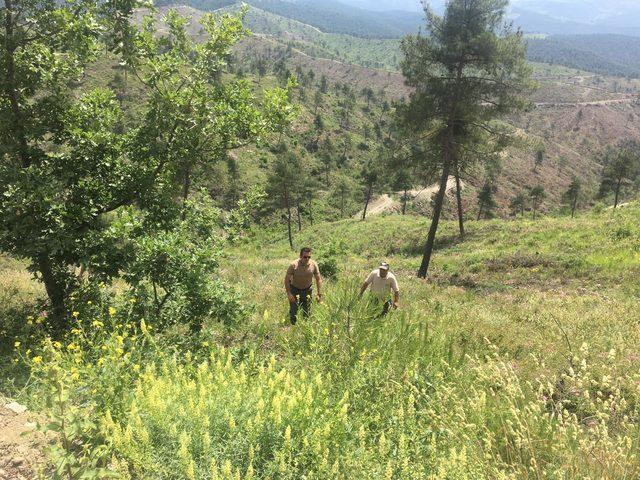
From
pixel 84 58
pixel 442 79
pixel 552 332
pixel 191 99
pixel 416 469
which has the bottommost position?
pixel 552 332

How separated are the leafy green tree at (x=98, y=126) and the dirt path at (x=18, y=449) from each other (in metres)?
2.16

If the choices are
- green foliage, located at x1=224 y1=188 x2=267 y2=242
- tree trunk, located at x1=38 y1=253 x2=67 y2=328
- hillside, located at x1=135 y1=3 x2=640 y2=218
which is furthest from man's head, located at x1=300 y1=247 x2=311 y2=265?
hillside, located at x1=135 y1=3 x2=640 y2=218

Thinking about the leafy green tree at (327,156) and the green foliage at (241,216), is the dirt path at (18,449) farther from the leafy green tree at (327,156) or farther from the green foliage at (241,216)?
the leafy green tree at (327,156)

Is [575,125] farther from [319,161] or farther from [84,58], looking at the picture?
[84,58]

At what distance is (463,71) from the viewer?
17.1 meters

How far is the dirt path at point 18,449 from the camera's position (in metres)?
3.50

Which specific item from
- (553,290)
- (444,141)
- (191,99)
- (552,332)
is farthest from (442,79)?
(191,99)

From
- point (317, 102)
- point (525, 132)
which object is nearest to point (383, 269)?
point (317, 102)

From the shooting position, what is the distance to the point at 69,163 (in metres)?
6.25

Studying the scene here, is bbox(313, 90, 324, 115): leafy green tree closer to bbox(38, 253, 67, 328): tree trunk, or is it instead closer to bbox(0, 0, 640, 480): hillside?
bbox(0, 0, 640, 480): hillside

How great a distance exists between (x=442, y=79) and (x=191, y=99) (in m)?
13.5

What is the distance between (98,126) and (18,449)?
4.40 meters

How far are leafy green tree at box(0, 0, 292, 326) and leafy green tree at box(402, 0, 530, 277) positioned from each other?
12.3 metres

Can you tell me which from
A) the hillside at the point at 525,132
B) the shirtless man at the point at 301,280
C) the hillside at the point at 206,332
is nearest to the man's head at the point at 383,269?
the hillside at the point at 206,332
